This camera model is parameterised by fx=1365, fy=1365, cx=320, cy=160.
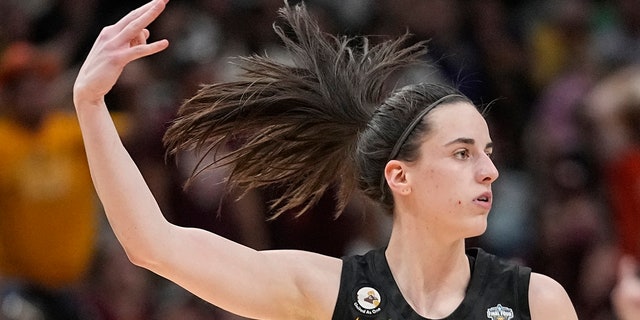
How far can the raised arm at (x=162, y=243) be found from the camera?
Result: 3.98 metres

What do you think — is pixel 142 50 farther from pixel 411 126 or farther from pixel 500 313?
pixel 500 313

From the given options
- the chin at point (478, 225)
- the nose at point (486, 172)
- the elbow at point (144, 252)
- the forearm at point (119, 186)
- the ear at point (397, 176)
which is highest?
the forearm at point (119, 186)

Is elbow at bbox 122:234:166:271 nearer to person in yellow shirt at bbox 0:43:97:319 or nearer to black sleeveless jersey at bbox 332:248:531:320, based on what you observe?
black sleeveless jersey at bbox 332:248:531:320

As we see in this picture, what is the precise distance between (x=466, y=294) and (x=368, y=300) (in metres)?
0.32

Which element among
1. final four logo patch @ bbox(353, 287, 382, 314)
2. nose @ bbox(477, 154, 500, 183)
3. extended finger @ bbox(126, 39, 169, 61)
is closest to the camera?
extended finger @ bbox(126, 39, 169, 61)

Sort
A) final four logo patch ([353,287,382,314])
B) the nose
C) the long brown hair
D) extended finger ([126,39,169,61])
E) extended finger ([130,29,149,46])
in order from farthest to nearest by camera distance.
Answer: the long brown hair < final four logo patch ([353,287,382,314]) < the nose < extended finger ([130,29,149,46]) < extended finger ([126,39,169,61])

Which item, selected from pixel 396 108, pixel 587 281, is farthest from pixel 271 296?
pixel 587 281

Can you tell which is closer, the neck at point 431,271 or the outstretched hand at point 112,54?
the outstretched hand at point 112,54

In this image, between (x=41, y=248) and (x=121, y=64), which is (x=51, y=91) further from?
(x=121, y=64)

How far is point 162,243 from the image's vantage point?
418 centimetres

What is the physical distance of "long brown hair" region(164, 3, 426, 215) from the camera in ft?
15.4

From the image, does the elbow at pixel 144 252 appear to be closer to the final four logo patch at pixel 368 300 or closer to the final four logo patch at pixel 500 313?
the final four logo patch at pixel 368 300

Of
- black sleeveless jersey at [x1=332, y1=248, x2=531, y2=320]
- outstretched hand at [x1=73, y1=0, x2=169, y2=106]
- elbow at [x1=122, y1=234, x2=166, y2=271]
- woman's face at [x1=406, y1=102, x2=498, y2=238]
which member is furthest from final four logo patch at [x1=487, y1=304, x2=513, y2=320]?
outstretched hand at [x1=73, y1=0, x2=169, y2=106]

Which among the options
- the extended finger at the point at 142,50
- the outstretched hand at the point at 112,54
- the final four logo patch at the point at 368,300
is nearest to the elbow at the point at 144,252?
the outstretched hand at the point at 112,54
